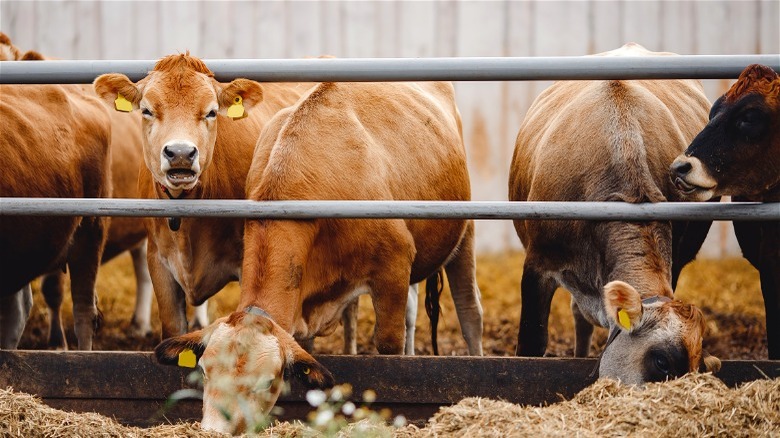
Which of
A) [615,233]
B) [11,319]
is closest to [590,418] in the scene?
[615,233]

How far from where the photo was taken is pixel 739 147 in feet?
14.6

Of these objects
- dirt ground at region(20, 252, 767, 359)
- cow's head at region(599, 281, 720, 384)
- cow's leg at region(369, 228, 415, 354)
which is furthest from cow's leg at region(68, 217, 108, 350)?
cow's head at region(599, 281, 720, 384)

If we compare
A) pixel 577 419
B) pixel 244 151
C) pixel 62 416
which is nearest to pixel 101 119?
pixel 244 151

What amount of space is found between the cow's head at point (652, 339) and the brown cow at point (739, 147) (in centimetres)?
60

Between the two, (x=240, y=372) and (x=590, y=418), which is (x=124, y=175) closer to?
(x=240, y=372)

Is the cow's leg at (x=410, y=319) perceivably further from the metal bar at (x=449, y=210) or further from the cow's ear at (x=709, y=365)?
the cow's ear at (x=709, y=365)

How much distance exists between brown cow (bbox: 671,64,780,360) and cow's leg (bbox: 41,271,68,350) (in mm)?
4733

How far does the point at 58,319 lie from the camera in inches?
288

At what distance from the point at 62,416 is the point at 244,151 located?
7.11 feet

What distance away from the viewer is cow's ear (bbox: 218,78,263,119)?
186 inches

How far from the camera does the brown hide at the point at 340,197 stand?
171 inches

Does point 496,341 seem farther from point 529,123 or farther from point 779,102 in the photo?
point 779,102

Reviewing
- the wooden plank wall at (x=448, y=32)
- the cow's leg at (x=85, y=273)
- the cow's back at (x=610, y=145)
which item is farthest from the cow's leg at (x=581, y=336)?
the wooden plank wall at (x=448, y=32)

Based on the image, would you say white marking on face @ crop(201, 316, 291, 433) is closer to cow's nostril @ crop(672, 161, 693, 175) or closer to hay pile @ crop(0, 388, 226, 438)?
hay pile @ crop(0, 388, 226, 438)
